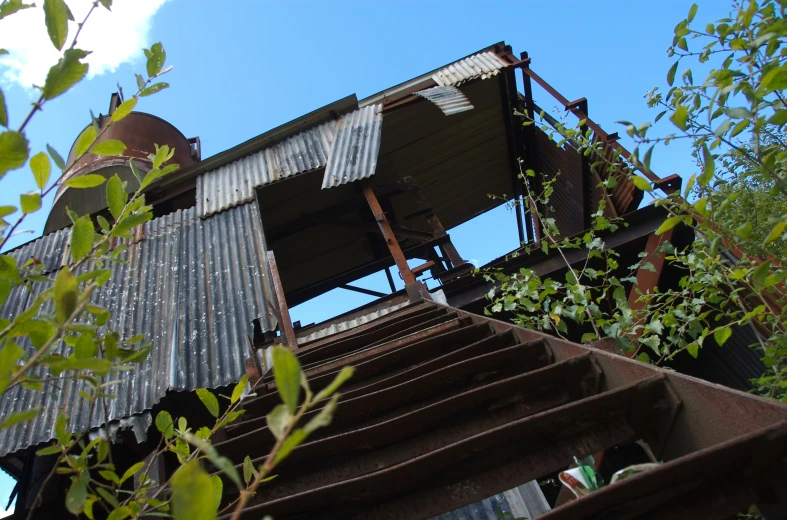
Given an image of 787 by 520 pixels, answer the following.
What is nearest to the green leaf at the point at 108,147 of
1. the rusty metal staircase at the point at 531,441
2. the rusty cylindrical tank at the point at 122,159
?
the rusty metal staircase at the point at 531,441

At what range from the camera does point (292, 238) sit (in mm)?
9094

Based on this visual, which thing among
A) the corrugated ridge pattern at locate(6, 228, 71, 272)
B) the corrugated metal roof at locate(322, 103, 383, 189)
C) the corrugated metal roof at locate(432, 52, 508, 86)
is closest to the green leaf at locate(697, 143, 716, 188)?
the corrugated metal roof at locate(322, 103, 383, 189)

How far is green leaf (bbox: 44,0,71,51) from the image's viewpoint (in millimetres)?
1179

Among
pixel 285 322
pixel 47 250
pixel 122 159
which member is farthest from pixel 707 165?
pixel 122 159

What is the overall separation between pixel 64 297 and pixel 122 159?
9.16 meters

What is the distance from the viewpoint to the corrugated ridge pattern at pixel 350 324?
199 inches

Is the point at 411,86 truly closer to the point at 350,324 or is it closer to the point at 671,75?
the point at 350,324

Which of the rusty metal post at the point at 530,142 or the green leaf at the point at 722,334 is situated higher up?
the rusty metal post at the point at 530,142

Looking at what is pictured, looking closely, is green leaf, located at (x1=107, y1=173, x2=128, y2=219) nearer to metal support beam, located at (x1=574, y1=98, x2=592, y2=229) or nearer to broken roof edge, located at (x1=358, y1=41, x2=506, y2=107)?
metal support beam, located at (x1=574, y1=98, x2=592, y2=229)

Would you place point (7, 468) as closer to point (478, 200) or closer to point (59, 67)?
point (59, 67)

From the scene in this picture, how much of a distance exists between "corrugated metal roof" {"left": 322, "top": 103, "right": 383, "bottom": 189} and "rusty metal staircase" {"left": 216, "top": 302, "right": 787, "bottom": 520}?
416 centimetres

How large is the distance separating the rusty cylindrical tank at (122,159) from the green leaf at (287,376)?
765 cm

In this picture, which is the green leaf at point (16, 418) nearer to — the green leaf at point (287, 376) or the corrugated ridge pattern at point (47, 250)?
the green leaf at point (287, 376)

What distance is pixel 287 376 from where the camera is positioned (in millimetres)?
639
